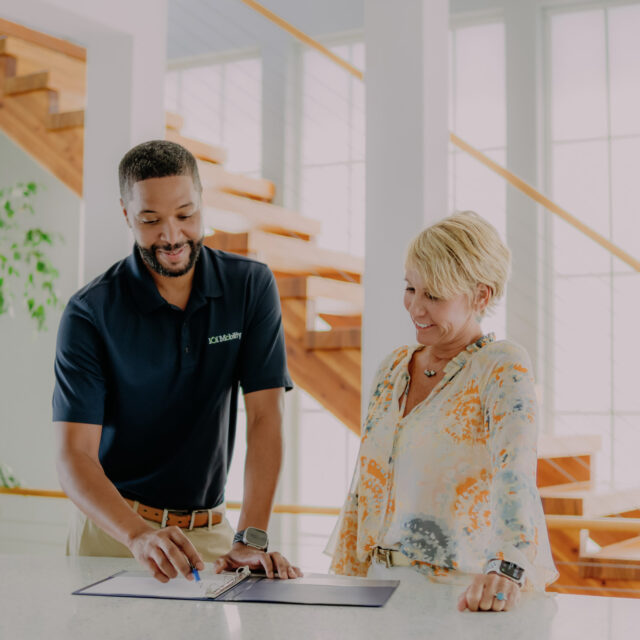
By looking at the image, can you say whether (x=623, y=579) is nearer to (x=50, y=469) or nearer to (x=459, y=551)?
(x=459, y=551)

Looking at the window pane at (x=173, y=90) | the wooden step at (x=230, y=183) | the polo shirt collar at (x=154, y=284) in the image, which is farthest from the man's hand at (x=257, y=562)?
the window pane at (x=173, y=90)

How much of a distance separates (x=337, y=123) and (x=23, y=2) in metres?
3.44

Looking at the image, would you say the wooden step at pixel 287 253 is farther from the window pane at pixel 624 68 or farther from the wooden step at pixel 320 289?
the window pane at pixel 624 68

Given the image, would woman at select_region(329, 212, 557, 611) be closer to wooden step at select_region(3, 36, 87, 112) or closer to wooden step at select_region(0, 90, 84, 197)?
wooden step at select_region(0, 90, 84, 197)

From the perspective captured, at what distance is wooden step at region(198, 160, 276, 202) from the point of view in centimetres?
365

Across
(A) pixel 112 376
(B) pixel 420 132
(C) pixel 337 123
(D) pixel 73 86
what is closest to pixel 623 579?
(B) pixel 420 132

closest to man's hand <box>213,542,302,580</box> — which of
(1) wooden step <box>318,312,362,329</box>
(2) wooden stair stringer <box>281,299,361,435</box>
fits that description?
(2) wooden stair stringer <box>281,299,361,435</box>

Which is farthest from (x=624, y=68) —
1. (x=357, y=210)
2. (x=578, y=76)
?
(x=357, y=210)

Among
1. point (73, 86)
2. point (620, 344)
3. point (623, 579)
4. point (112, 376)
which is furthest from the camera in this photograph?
point (620, 344)

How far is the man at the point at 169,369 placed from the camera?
1.78 meters

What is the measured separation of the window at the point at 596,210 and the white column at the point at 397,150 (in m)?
2.42

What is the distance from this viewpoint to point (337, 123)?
5.67 m

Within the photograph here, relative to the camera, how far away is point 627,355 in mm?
4883

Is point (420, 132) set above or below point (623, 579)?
above
